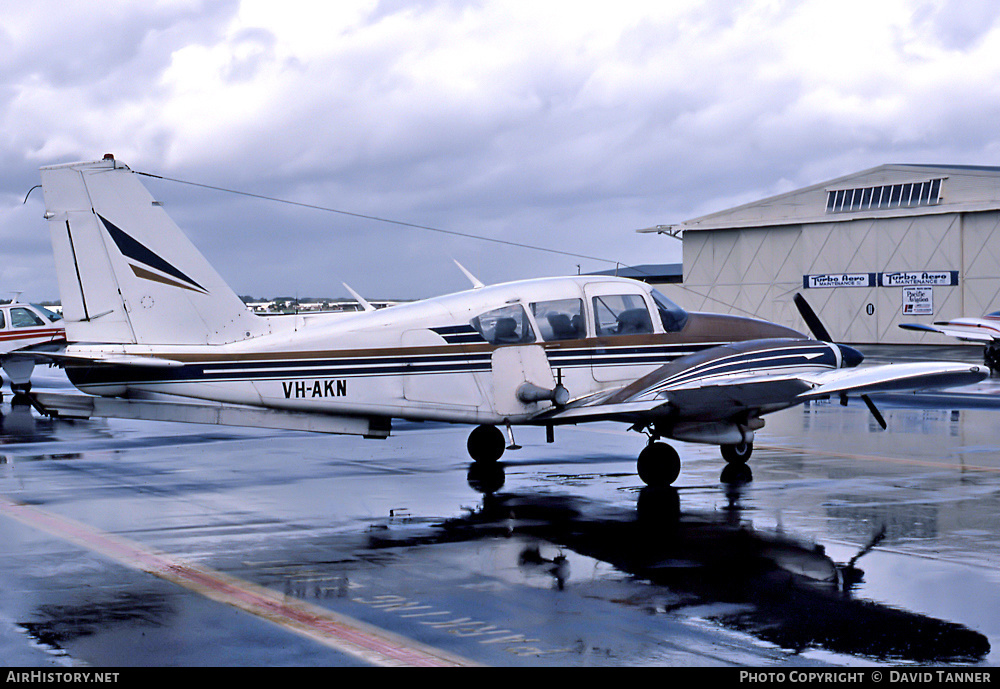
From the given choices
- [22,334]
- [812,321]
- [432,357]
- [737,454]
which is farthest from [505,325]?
[22,334]

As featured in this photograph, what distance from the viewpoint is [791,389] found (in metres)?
12.2

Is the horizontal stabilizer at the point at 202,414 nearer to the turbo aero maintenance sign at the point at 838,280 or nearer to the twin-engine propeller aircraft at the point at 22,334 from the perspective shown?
the twin-engine propeller aircraft at the point at 22,334

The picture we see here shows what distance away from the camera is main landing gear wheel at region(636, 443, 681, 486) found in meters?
13.3

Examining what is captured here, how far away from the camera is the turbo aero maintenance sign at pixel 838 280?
5512 centimetres

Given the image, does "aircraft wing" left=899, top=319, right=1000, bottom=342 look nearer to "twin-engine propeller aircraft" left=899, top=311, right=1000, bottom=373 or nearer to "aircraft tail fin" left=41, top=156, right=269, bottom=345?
"twin-engine propeller aircraft" left=899, top=311, right=1000, bottom=373

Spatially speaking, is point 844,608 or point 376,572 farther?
point 376,572

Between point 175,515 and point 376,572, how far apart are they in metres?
3.60

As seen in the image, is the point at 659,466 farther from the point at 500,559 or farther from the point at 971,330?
the point at 971,330

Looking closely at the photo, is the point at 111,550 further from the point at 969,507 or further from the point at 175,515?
the point at 969,507

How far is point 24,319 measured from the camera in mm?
29609

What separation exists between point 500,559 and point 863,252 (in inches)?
1964
